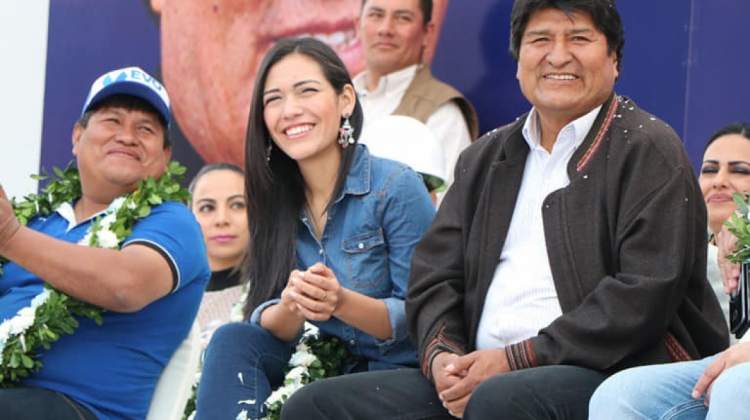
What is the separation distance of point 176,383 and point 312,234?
23.0 inches

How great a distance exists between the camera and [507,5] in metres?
5.03

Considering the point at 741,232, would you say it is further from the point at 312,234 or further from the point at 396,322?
the point at 312,234

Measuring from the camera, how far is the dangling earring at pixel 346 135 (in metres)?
3.31

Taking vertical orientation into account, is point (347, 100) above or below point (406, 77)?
below

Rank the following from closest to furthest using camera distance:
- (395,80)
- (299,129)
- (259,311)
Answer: (259,311) < (299,129) < (395,80)

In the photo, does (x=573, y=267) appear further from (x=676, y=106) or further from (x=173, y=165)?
(x=676, y=106)

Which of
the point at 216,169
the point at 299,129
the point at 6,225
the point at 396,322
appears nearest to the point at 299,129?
the point at 299,129

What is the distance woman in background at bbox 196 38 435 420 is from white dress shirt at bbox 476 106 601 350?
36 cm

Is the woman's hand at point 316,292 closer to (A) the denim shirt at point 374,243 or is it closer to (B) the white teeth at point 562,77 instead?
(A) the denim shirt at point 374,243

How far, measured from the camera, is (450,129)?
4926mm

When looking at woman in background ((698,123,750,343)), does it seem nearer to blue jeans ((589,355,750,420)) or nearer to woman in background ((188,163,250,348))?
blue jeans ((589,355,750,420))

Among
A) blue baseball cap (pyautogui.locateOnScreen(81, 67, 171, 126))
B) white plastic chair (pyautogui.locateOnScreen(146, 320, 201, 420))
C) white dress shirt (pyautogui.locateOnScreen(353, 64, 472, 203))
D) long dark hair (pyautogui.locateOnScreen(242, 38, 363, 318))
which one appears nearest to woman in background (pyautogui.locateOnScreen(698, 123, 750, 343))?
white dress shirt (pyautogui.locateOnScreen(353, 64, 472, 203))

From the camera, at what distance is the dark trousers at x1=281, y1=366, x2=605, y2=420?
2.35 meters

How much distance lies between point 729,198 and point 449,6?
1.91 meters
